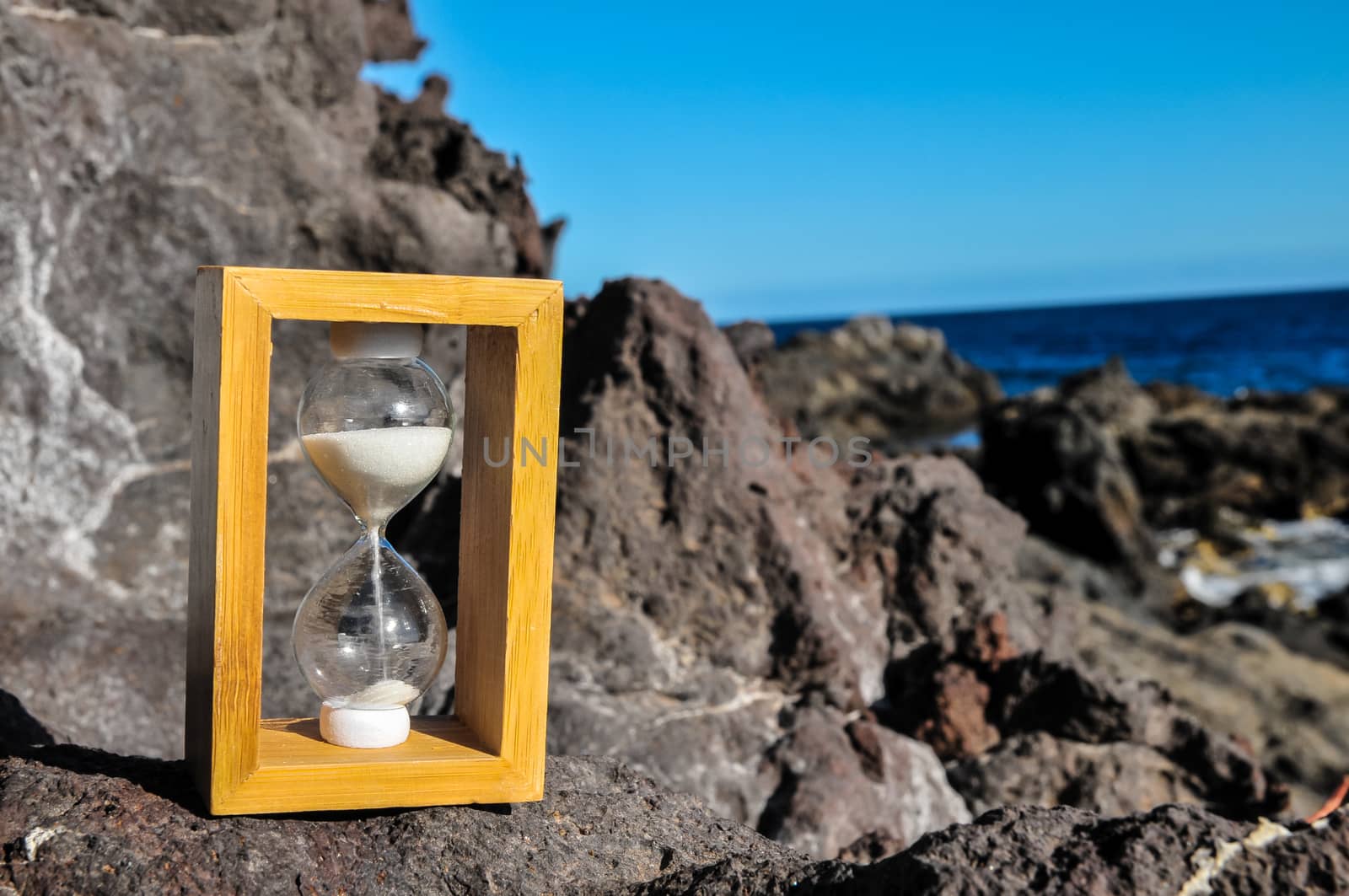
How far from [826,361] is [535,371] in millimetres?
29751

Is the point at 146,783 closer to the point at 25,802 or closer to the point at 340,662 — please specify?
the point at 25,802

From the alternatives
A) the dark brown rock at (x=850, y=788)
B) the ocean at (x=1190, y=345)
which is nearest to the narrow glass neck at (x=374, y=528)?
the dark brown rock at (x=850, y=788)

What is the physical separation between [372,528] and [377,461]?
0.24 m

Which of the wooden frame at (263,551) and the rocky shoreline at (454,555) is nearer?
the wooden frame at (263,551)

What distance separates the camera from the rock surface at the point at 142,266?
4.80 meters

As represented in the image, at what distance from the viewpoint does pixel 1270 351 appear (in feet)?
150

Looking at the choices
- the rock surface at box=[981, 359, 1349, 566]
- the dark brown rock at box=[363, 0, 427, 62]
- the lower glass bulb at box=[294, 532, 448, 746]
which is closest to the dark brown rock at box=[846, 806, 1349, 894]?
the lower glass bulb at box=[294, 532, 448, 746]

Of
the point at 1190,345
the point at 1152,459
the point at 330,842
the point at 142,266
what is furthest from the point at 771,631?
the point at 1190,345

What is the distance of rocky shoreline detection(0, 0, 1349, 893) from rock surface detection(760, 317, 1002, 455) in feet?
61.6

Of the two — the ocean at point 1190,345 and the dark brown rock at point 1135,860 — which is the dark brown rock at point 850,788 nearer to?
the dark brown rock at point 1135,860

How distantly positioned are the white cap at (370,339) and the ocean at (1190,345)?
17.2 meters

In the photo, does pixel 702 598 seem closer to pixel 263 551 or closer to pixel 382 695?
pixel 382 695

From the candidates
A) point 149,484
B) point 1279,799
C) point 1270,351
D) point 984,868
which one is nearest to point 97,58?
point 149,484

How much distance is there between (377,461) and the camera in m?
2.64
